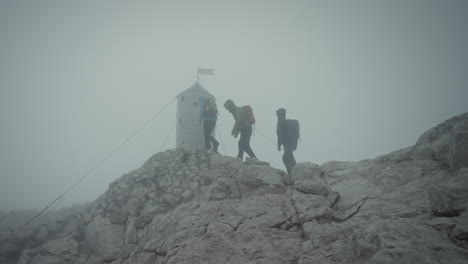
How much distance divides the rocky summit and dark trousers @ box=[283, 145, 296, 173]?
1.72m

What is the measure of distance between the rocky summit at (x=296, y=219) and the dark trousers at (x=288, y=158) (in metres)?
1.72

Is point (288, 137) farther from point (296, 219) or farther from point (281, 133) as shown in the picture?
point (296, 219)

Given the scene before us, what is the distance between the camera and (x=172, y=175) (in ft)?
41.3

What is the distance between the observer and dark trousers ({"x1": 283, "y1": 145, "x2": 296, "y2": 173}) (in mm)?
10867

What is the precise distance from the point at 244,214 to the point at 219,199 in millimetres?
1708

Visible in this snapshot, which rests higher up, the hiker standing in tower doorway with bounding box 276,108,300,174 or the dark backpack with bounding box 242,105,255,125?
the dark backpack with bounding box 242,105,255,125

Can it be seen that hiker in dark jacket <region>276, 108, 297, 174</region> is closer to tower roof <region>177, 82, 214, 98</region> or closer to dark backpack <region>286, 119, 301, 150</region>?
dark backpack <region>286, 119, 301, 150</region>

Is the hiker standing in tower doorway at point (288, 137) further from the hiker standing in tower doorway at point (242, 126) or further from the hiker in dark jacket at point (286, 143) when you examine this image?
the hiker standing in tower doorway at point (242, 126)

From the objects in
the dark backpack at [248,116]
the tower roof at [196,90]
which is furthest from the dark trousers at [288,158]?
the tower roof at [196,90]

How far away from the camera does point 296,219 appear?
6086 mm

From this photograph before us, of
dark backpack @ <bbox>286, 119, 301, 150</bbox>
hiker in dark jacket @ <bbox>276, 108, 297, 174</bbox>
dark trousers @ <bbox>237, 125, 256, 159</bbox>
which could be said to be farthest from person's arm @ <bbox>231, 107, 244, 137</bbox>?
dark backpack @ <bbox>286, 119, 301, 150</bbox>

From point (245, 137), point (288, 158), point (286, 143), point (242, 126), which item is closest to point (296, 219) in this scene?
point (288, 158)

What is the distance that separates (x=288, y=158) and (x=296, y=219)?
5.04 metres

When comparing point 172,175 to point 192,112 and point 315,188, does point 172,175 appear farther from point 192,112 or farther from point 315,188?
point 315,188
